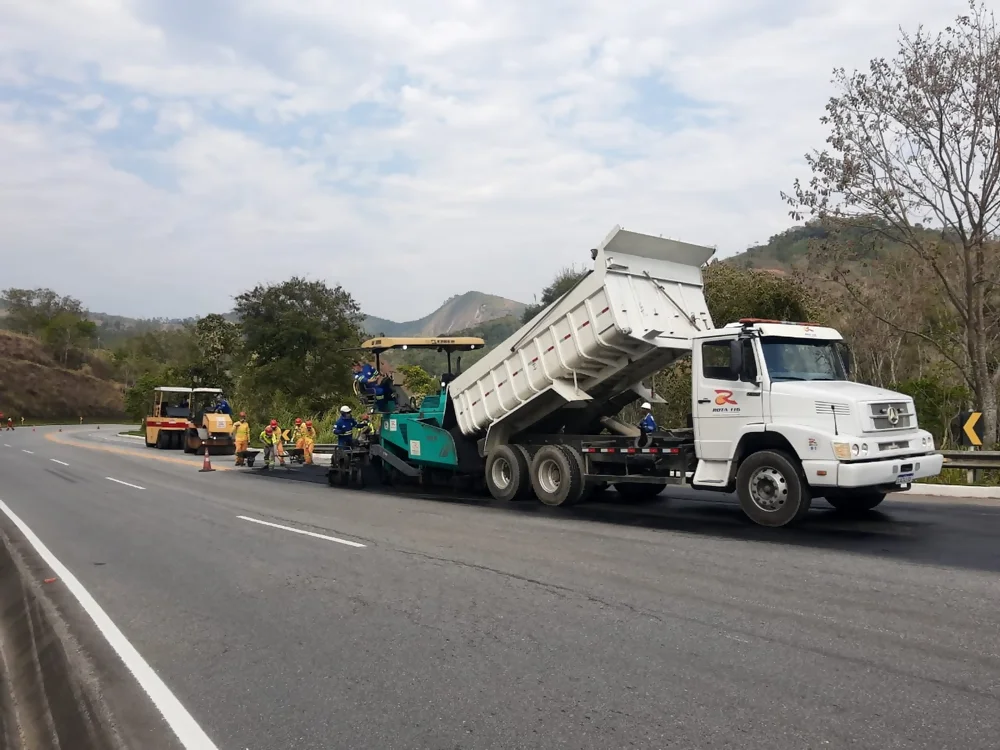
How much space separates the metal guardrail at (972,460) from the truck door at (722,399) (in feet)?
17.1

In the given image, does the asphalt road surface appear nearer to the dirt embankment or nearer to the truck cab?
the truck cab

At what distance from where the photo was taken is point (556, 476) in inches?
498

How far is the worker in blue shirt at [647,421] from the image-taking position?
12.3 metres

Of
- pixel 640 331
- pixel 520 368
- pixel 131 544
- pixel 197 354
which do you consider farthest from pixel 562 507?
pixel 197 354

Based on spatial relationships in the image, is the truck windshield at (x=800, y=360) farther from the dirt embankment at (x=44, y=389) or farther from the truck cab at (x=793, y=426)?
the dirt embankment at (x=44, y=389)

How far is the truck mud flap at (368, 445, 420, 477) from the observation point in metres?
15.6

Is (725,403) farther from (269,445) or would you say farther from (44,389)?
(44,389)

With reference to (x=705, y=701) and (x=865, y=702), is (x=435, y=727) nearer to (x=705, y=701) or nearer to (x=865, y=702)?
(x=705, y=701)

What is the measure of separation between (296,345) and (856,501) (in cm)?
2981

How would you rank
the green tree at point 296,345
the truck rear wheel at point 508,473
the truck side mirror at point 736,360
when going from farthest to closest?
the green tree at point 296,345, the truck rear wheel at point 508,473, the truck side mirror at point 736,360

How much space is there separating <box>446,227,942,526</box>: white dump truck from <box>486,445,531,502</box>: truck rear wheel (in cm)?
2

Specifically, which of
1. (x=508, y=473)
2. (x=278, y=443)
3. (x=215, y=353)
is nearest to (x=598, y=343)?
(x=508, y=473)

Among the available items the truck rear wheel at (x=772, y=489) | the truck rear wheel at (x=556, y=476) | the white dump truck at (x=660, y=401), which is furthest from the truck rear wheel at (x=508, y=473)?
the truck rear wheel at (x=772, y=489)

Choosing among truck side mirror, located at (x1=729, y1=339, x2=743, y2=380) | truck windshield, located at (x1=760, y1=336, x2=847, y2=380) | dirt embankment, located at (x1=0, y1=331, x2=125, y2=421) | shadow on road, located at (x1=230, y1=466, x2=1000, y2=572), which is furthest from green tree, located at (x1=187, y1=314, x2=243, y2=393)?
dirt embankment, located at (x1=0, y1=331, x2=125, y2=421)
